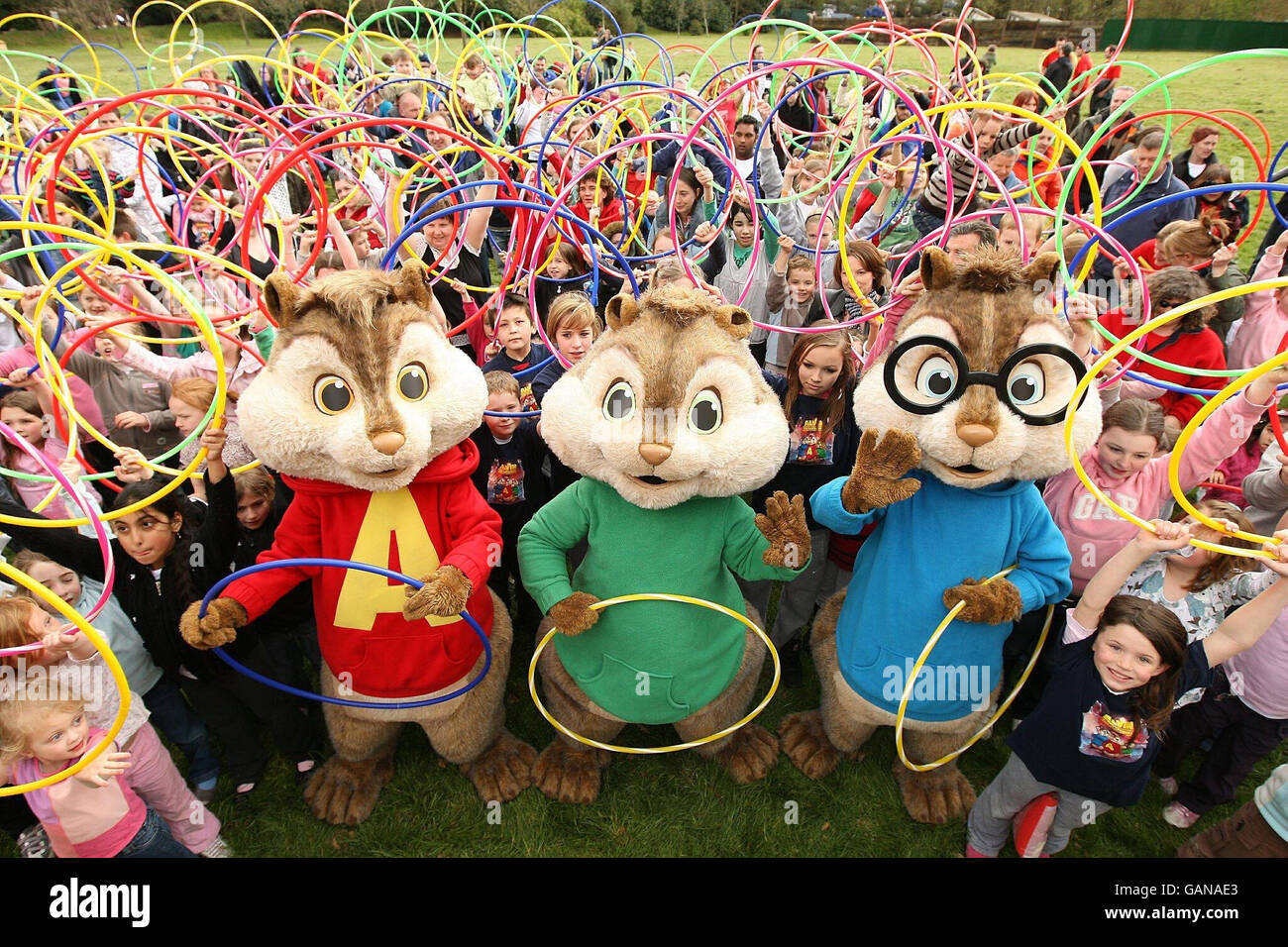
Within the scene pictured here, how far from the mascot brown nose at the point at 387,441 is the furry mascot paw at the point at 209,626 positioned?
2.80ft

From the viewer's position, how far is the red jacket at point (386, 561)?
8.80 feet

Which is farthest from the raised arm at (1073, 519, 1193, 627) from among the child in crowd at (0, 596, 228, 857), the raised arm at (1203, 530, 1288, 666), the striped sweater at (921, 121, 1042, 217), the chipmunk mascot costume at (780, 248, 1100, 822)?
the striped sweater at (921, 121, 1042, 217)

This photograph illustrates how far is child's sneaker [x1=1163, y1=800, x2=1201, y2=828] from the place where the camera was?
326 centimetres

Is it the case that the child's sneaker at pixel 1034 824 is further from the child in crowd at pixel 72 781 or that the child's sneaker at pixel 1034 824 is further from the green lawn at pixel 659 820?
the child in crowd at pixel 72 781

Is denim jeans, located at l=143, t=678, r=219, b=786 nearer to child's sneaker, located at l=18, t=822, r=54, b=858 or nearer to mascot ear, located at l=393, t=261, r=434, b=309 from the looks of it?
child's sneaker, located at l=18, t=822, r=54, b=858

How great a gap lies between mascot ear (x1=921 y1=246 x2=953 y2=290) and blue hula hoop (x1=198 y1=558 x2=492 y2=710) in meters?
1.89

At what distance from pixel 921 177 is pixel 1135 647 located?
525cm

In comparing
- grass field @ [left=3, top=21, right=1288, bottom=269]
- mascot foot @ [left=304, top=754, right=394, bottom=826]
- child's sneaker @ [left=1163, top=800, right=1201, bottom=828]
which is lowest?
mascot foot @ [left=304, top=754, right=394, bottom=826]

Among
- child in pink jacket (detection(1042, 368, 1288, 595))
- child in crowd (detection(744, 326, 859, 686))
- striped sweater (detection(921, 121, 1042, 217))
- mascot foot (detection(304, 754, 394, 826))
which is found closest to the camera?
child in pink jacket (detection(1042, 368, 1288, 595))

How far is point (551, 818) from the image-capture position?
3266mm

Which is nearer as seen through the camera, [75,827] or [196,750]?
[75,827]

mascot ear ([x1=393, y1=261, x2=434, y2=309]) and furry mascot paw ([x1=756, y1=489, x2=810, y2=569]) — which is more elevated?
mascot ear ([x1=393, y1=261, x2=434, y2=309])
